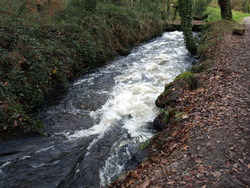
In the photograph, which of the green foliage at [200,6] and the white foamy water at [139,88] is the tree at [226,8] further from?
the green foliage at [200,6]

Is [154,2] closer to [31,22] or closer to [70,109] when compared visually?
[31,22]

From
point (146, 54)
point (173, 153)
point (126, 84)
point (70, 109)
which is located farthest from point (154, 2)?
point (173, 153)

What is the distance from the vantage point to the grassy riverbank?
632 centimetres

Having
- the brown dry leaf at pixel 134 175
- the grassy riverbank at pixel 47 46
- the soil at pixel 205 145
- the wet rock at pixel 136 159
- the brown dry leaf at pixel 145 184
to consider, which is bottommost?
the wet rock at pixel 136 159

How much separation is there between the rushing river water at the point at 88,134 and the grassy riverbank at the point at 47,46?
0.71 m

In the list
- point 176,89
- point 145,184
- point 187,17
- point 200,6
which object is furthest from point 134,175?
point 200,6

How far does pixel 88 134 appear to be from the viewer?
6.14 m

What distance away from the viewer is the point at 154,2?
74.7 feet

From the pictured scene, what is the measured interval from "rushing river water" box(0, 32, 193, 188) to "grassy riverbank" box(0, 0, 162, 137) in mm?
711

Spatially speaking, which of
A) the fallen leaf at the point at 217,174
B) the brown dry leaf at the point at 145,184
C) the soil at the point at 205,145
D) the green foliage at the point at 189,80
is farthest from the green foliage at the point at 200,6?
the brown dry leaf at the point at 145,184

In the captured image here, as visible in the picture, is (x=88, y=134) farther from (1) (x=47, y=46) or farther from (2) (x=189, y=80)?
(1) (x=47, y=46)

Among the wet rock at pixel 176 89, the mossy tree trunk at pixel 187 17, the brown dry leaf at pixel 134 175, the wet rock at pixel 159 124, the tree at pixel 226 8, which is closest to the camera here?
the brown dry leaf at pixel 134 175

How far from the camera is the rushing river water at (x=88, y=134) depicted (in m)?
4.67

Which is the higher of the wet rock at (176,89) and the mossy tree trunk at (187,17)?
the mossy tree trunk at (187,17)
